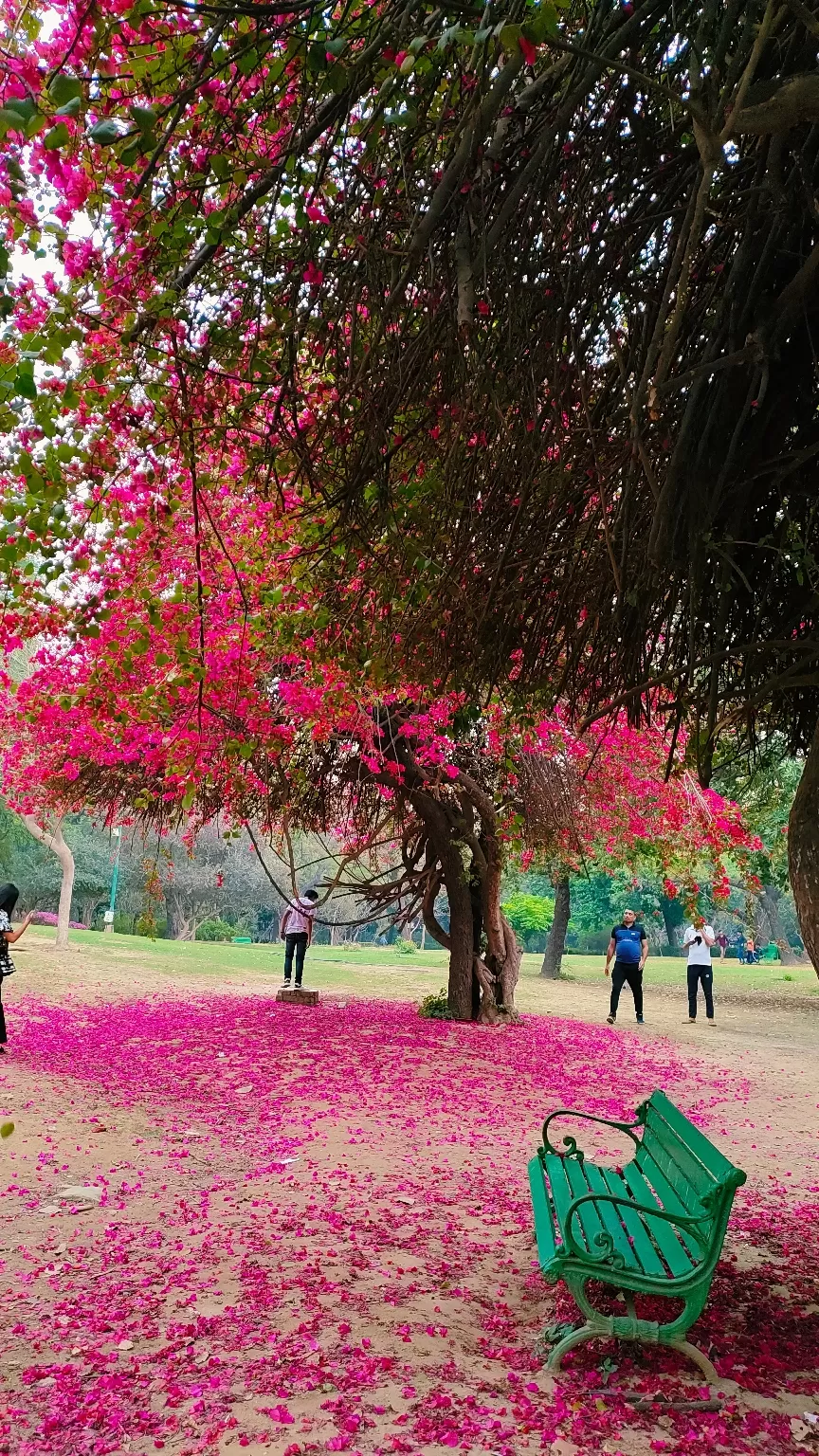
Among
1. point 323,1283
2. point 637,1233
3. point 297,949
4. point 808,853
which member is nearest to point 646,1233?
point 637,1233

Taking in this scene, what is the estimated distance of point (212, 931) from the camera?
134 feet

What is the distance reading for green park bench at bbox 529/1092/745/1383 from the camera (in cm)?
360

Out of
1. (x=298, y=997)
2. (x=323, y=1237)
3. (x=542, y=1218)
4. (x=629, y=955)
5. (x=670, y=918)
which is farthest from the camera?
(x=670, y=918)

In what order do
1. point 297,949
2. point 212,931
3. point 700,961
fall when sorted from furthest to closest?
point 212,931 → point 700,961 → point 297,949

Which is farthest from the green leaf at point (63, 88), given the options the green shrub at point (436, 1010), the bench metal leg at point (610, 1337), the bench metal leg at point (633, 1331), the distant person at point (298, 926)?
the green shrub at point (436, 1010)

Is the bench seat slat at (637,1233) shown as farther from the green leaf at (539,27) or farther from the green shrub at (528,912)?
the green shrub at (528,912)

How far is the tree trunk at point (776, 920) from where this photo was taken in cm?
4519

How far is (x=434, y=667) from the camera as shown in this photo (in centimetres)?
573

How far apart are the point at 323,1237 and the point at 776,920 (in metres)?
48.3

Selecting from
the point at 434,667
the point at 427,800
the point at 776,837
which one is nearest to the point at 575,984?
the point at 776,837

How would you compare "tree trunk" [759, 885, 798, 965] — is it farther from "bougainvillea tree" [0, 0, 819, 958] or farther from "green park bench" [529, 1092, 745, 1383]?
"bougainvillea tree" [0, 0, 819, 958]

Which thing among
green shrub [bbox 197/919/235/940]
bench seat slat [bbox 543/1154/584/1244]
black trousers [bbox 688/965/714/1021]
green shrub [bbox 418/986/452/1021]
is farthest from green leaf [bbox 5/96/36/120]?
green shrub [bbox 197/919/235/940]

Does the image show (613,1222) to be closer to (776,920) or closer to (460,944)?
(460,944)

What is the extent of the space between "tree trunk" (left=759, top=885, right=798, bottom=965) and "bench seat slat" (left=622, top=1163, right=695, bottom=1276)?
41.6m
